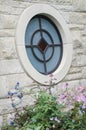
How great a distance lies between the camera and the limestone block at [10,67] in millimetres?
4398

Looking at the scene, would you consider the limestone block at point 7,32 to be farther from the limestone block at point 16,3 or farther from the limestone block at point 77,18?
the limestone block at point 77,18

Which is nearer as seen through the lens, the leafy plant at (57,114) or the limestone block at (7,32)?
the leafy plant at (57,114)

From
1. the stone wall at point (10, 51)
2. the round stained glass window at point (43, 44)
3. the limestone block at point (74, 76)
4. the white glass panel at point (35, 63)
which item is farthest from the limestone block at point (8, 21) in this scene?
the limestone block at point (74, 76)

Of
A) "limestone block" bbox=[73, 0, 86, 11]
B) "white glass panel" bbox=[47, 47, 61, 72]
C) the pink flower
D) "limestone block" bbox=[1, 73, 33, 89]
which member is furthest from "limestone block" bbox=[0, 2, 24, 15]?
the pink flower

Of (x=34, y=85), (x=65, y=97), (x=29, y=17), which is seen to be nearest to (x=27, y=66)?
(x=34, y=85)

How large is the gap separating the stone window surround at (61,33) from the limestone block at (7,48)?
0.21 ft

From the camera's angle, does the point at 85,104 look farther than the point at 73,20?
No

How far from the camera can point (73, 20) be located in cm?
541

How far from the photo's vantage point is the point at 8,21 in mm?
4508

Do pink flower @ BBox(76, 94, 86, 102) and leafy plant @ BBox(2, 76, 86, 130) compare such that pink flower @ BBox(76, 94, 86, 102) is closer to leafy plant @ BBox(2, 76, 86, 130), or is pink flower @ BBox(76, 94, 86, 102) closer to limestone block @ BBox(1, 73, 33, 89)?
leafy plant @ BBox(2, 76, 86, 130)

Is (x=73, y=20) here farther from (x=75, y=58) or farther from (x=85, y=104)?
(x=85, y=104)

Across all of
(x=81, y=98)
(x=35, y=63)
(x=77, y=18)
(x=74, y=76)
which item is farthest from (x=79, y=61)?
(x=81, y=98)

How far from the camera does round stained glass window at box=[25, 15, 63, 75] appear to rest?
489cm

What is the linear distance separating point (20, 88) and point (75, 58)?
4.01ft
